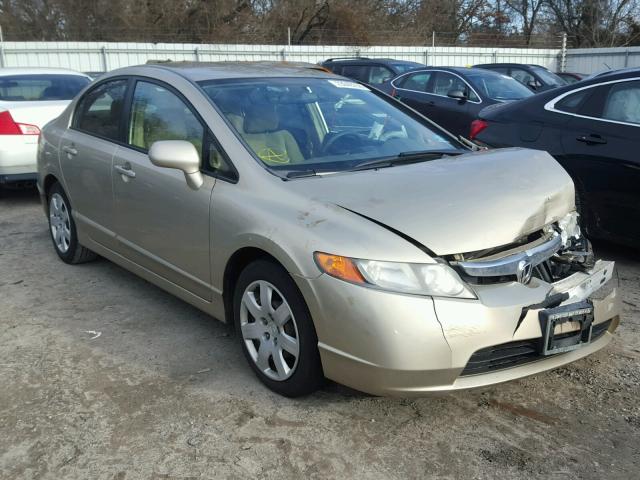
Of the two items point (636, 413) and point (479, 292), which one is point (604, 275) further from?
point (479, 292)

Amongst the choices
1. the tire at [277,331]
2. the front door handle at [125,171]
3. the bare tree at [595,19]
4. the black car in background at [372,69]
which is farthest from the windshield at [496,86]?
the bare tree at [595,19]

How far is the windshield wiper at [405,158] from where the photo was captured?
3445 mm

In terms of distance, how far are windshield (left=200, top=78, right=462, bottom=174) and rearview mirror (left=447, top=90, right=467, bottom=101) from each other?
593cm

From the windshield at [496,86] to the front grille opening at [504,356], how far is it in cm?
746

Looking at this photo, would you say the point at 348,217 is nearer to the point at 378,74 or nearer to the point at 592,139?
the point at 592,139

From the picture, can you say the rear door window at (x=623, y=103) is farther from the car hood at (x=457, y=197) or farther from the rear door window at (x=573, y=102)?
the car hood at (x=457, y=197)

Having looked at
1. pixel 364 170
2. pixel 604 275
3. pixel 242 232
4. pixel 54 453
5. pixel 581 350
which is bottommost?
pixel 54 453

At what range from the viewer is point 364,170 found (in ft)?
11.0

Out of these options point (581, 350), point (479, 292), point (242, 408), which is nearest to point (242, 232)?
point (242, 408)

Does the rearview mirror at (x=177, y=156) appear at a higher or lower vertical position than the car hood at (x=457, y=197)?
higher

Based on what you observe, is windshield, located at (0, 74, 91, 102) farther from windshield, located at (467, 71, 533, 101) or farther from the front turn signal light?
the front turn signal light

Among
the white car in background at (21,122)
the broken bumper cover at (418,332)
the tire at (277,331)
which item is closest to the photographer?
the broken bumper cover at (418,332)

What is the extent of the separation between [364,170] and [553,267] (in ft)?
3.40

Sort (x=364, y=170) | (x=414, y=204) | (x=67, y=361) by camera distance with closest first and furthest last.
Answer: (x=414, y=204) < (x=364, y=170) < (x=67, y=361)
